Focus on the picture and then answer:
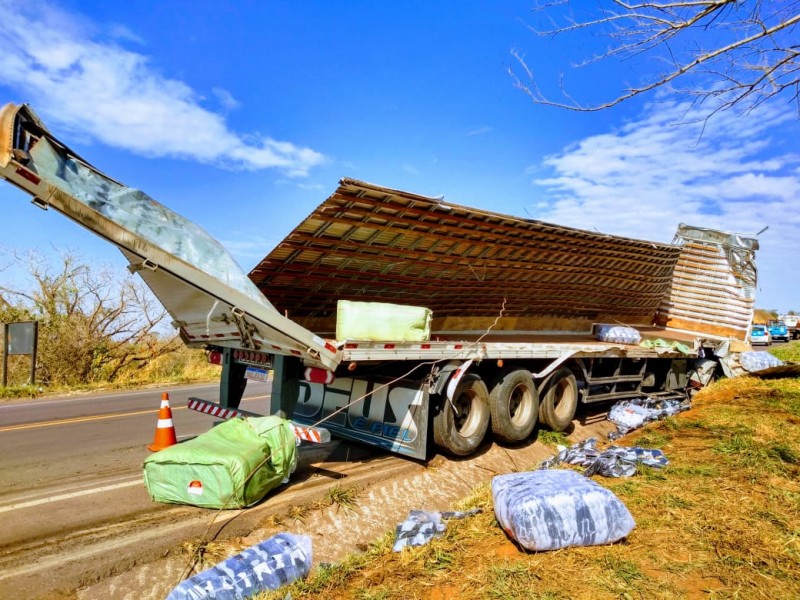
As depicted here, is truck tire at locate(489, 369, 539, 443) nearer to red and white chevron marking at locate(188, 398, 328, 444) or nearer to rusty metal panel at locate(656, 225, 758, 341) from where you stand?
red and white chevron marking at locate(188, 398, 328, 444)

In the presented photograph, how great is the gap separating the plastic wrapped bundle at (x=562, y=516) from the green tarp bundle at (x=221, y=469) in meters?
2.13

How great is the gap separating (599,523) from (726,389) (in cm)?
901

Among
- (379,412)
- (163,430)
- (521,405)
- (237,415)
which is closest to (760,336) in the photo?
(521,405)

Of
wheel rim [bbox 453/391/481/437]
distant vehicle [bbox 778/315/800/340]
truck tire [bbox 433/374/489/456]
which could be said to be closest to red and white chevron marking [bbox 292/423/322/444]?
truck tire [bbox 433/374/489/456]

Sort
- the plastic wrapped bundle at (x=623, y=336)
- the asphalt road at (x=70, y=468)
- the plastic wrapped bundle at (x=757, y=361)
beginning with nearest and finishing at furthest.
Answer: the asphalt road at (x=70, y=468) → the plastic wrapped bundle at (x=623, y=336) → the plastic wrapped bundle at (x=757, y=361)

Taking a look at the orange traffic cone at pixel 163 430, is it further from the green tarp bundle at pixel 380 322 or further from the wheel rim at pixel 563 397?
the wheel rim at pixel 563 397

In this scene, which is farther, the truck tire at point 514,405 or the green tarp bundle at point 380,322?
the truck tire at point 514,405

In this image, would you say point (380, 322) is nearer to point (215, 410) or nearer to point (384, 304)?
point (384, 304)

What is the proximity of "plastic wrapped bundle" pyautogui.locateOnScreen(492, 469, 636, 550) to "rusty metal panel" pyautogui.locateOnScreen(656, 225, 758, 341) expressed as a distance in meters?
10.8

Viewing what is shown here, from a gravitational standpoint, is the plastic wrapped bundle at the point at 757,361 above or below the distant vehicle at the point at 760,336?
below

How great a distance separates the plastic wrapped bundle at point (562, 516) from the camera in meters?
3.60

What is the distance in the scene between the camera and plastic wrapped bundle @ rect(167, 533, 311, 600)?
2.99 metres

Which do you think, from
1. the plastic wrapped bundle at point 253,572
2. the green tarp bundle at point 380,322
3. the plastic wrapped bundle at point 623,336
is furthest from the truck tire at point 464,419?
the plastic wrapped bundle at point 623,336

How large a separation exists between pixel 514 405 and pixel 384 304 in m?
3.02
